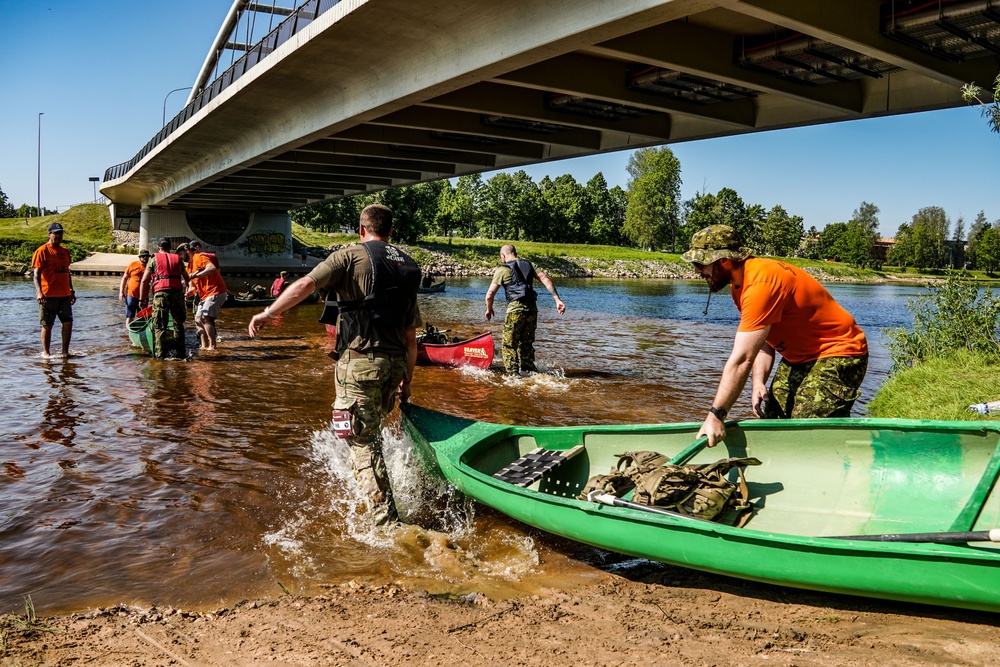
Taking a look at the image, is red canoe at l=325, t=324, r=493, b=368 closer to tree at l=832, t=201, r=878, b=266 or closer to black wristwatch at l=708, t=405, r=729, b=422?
black wristwatch at l=708, t=405, r=729, b=422

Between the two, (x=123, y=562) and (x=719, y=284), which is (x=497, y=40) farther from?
(x=123, y=562)

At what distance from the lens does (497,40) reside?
1320 centimetres

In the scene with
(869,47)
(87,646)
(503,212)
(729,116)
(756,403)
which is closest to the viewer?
(87,646)

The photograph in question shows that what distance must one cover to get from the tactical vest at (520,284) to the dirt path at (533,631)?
7571 millimetres

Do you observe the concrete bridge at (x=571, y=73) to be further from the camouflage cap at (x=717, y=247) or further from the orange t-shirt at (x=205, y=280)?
the camouflage cap at (x=717, y=247)

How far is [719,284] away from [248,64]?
18.8 m

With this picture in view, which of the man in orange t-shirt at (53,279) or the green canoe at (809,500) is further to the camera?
the man in orange t-shirt at (53,279)

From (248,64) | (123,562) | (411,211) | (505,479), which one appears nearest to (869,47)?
(505,479)

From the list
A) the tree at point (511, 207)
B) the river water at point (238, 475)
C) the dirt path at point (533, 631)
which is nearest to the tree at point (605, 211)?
the tree at point (511, 207)

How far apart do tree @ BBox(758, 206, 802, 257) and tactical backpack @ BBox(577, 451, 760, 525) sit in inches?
4131

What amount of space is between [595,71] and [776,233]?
97220 millimetres

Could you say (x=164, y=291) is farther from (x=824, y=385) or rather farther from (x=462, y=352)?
(x=824, y=385)

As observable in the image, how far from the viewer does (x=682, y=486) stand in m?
4.77

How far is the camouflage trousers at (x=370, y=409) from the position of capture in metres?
5.45
